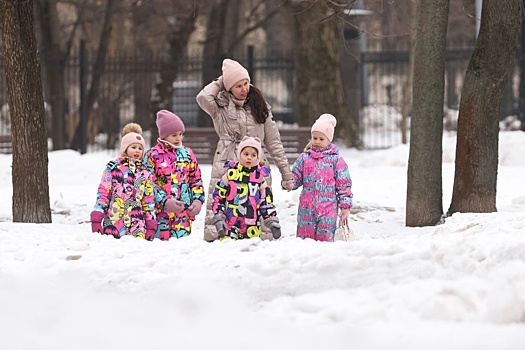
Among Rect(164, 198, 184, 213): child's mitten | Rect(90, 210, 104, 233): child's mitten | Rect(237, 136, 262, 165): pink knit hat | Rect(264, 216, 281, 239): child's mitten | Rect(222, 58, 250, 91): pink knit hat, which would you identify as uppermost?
Rect(222, 58, 250, 91): pink knit hat

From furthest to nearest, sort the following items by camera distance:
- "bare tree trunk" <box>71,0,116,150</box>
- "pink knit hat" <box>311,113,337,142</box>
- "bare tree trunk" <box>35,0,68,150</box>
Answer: "bare tree trunk" <box>71,0,116,150</box>
"bare tree trunk" <box>35,0,68,150</box>
"pink knit hat" <box>311,113,337,142</box>

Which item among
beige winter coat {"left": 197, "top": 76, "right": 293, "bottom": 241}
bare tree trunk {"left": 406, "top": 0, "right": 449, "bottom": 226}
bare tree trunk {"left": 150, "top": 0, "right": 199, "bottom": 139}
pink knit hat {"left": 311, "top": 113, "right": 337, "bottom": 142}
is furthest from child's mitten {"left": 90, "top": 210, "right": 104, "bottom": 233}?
bare tree trunk {"left": 150, "top": 0, "right": 199, "bottom": 139}

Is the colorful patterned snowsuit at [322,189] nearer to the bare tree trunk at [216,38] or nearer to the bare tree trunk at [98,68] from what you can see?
the bare tree trunk at [216,38]

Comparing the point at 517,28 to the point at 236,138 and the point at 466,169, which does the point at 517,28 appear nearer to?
the point at 466,169

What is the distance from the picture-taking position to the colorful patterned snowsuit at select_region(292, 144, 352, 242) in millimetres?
9406

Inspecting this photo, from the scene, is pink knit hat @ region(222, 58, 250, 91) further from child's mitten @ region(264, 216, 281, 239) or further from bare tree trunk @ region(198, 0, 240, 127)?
bare tree trunk @ region(198, 0, 240, 127)

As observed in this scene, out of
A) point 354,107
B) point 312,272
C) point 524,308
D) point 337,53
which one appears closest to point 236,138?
point 312,272

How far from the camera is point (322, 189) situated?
30.9ft

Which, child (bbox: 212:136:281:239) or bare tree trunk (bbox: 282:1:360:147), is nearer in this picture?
child (bbox: 212:136:281:239)

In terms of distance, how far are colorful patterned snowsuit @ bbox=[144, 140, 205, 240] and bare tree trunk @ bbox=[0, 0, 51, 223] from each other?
194cm

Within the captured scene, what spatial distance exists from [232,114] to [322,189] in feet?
2.99

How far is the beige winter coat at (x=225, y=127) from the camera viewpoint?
9484 millimetres

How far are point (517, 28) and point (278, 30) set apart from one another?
2915cm

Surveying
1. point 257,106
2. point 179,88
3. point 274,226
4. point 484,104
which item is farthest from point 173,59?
point 274,226
